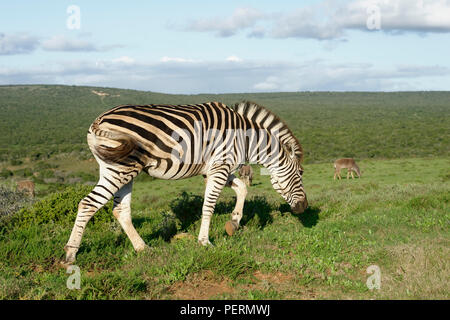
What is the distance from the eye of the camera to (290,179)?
28.1 ft

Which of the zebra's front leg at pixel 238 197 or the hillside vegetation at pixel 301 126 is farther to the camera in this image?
the hillside vegetation at pixel 301 126

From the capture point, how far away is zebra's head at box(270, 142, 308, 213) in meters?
8.48

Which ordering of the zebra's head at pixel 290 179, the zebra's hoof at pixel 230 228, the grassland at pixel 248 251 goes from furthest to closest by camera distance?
the zebra's head at pixel 290 179 < the zebra's hoof at pixel 230 228 < the grassland at pixel 248 251

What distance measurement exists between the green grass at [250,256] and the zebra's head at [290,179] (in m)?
0.52

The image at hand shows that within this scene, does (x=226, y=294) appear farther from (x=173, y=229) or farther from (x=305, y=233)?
(x=173, y=229)

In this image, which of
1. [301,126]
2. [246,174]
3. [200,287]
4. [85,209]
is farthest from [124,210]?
[301,126]

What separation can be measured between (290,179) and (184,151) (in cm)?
245

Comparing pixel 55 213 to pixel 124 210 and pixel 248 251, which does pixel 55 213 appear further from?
pixel 248 251

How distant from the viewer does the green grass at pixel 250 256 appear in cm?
525

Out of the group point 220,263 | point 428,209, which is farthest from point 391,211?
point 220,263

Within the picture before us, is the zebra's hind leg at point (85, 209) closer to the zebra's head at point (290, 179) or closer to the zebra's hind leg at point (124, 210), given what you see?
the zebra's hind leg at point (124, 210)

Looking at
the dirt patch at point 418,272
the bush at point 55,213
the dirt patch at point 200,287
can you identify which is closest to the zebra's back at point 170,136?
the dirt patch at point 200,287

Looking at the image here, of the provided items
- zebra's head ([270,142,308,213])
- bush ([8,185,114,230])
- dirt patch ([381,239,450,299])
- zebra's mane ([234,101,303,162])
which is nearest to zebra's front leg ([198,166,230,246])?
zebra's mane ([234,101,303,162])

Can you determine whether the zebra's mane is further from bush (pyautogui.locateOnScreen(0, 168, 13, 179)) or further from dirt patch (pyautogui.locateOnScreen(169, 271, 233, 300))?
bush (pyautogui.locateOnScreen(0, 168, 13, 179))
